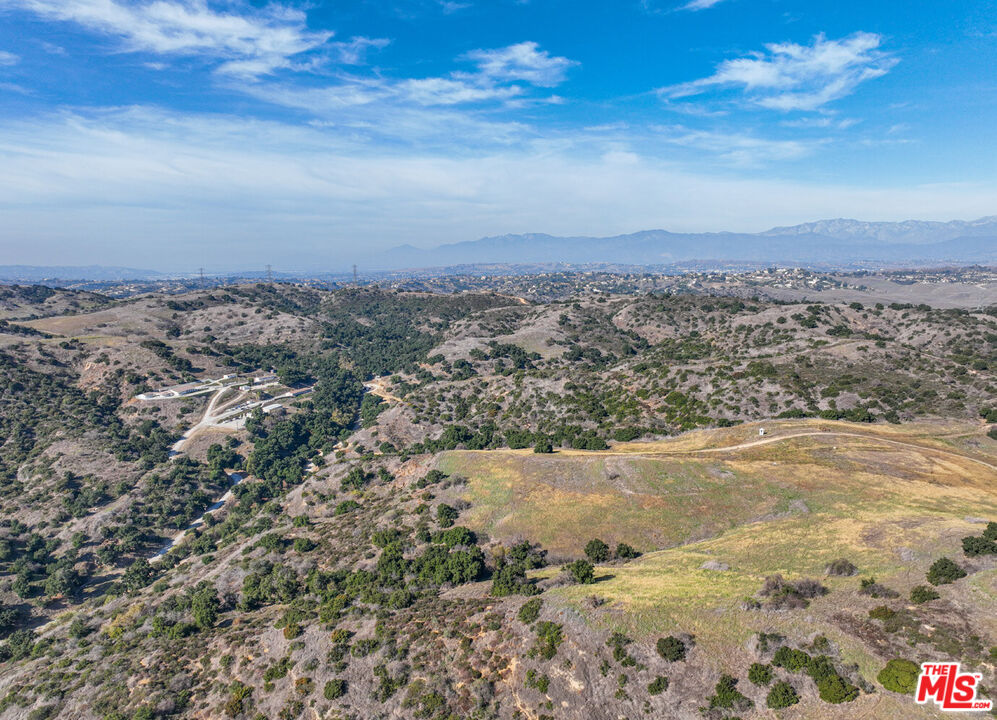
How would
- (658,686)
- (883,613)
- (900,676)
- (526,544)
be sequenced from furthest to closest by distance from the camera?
1. (526,544)
2. (658,686)
3. (883,613)
4. (900,676)

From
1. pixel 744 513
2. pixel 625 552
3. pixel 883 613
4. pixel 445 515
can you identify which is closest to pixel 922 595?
pixel 883 613

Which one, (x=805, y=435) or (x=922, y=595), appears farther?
(x=805, y=435)

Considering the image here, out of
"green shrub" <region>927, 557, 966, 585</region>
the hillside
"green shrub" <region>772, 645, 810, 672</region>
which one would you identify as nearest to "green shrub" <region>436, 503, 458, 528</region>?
the hillside

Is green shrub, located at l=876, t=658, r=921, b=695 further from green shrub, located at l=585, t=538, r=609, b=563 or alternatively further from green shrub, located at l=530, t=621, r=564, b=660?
green shrub, located at l=585, t=538, r=609, b=563

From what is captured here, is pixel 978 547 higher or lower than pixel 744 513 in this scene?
higher

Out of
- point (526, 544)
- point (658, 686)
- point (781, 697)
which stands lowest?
point (526, 544)

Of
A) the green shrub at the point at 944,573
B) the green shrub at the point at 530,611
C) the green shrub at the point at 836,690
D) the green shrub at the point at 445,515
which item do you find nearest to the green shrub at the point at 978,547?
the green shrub at the point at 944,573

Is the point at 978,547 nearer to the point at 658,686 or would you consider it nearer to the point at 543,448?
the point at 658,686

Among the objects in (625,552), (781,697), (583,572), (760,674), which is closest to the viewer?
(781,697)
